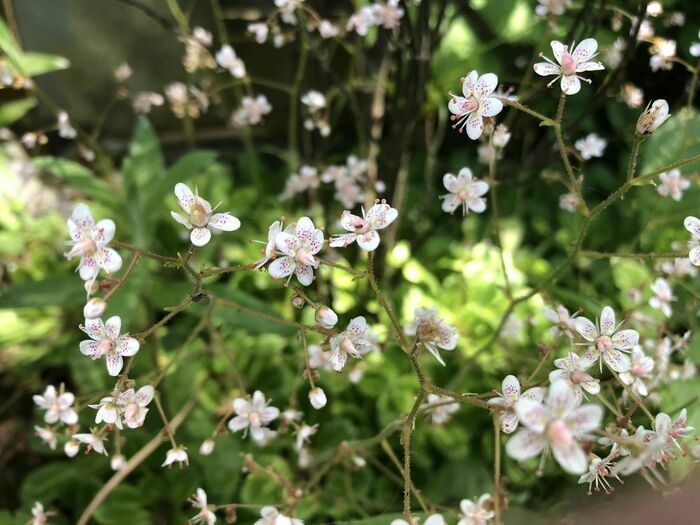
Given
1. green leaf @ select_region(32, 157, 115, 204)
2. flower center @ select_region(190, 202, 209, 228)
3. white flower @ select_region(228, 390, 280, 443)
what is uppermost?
green leaf @ select_region(32, 157, 115, 204)

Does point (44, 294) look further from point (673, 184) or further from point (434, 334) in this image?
point (673, 184)

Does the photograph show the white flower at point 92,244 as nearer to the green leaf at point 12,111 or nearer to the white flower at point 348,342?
the white flower at point 348,342

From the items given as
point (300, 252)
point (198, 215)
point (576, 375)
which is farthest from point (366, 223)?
point (576, 375)

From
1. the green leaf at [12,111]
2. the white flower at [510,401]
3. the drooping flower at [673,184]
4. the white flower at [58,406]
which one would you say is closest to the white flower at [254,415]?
the white flower at [58,406]

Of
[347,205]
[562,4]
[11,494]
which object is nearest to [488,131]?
[562,4]

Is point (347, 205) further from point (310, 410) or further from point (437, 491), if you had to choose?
point (437, 491)

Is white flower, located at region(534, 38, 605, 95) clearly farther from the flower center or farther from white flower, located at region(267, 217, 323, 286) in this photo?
the flower center

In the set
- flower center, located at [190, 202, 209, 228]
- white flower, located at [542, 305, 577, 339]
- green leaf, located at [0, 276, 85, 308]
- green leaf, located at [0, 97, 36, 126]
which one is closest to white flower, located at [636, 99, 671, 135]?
white flower, located at [542, 305, 577, 339]
